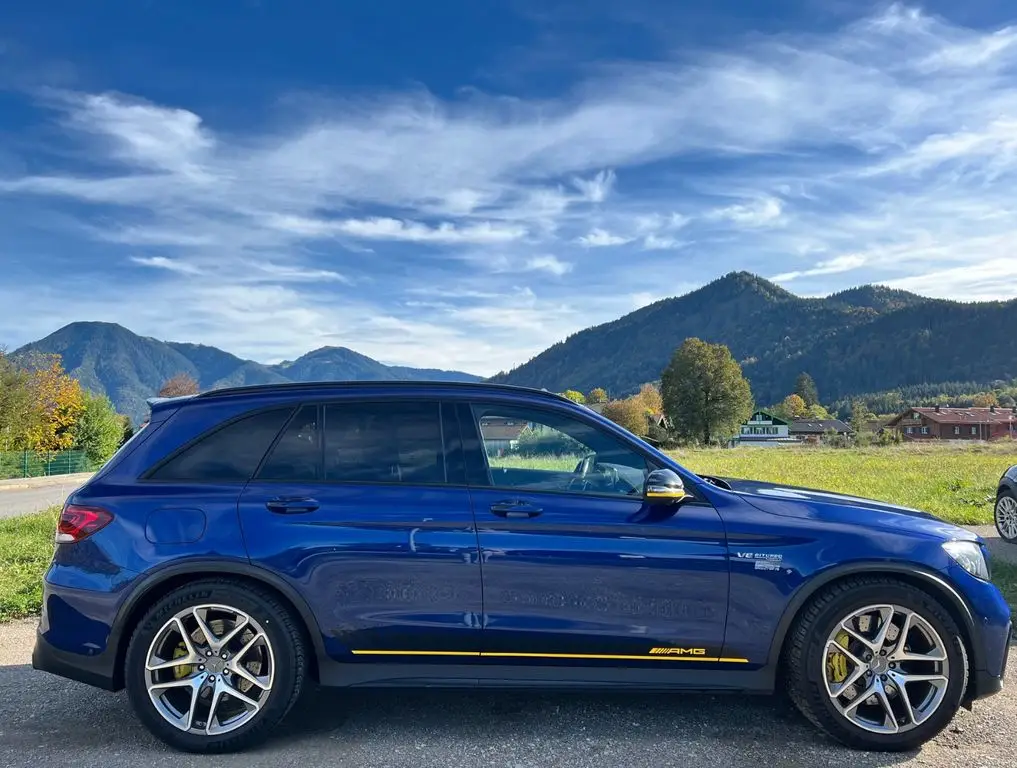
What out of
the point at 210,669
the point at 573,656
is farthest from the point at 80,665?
the point at 573,656

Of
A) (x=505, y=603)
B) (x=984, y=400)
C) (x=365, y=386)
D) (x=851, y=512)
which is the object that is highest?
(x=984, y=400)

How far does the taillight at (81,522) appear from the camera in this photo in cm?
351

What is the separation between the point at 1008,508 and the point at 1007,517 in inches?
4.7

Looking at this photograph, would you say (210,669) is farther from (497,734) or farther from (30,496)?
(30,496)

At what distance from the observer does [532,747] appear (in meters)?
3.42

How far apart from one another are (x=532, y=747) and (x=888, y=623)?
5.98 feet

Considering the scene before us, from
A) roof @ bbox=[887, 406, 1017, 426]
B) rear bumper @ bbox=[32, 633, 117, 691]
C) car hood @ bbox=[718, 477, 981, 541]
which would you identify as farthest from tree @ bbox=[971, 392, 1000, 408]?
rear bumper @ bbox=[32, 633, 117, 691]

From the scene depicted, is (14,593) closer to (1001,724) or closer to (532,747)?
(532,747)

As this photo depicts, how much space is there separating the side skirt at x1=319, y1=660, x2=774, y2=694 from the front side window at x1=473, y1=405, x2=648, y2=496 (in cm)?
87

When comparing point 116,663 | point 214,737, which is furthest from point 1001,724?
point 116,663

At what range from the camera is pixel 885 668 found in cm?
346

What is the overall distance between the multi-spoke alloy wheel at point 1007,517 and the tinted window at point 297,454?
8.81 metres

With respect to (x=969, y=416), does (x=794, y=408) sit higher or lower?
higher

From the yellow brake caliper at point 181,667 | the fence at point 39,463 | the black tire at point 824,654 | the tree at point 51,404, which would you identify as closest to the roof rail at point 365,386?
the yellow brake caliper at point 181,667
